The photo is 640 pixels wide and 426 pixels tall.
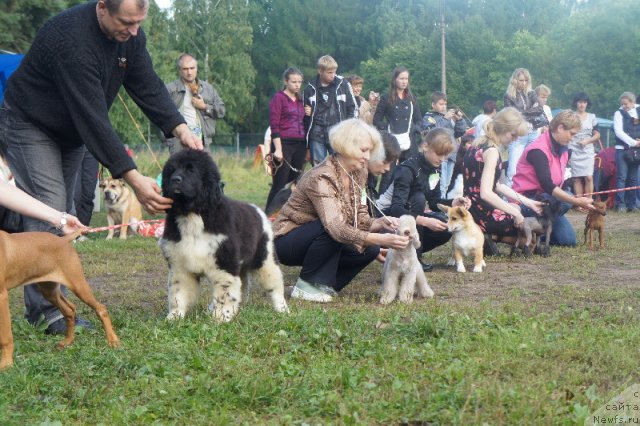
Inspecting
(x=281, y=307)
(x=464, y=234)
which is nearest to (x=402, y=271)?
(x=281, y=307)

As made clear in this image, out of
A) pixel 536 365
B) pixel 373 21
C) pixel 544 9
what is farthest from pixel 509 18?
pixel 536 365

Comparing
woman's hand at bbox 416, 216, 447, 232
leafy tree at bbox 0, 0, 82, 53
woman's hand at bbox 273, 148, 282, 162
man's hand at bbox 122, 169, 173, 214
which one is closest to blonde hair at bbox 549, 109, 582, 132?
woman's hand at bbox 416, 216, 447, 232

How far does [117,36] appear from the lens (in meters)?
5.28

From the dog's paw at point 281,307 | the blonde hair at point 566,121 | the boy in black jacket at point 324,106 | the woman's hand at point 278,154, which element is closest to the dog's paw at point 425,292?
the dog's paw at point 281,307

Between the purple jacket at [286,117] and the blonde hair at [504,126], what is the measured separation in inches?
141

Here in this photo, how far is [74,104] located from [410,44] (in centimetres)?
6283

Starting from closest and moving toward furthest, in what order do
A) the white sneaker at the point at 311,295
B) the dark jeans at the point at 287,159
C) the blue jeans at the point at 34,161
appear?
the blue jeans at the point at 34,161
the white sneaker at the point at 311,295
the dark jeans at the point at 287,159

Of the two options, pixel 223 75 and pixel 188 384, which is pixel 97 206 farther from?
pixel 223 75

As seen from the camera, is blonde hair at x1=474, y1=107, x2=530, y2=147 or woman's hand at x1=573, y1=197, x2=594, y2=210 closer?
blonde hair at x1=474, y1=107, x2=530, y2=147

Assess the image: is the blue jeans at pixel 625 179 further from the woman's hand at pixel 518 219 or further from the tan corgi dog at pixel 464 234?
the tan corgi dog at pixel 464 234

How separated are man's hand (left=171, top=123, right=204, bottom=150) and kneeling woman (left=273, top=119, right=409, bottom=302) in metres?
1.37

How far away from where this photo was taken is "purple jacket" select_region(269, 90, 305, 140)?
1227cm

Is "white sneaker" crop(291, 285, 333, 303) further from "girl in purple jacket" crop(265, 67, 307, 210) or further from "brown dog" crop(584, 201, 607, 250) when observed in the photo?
"girl in purple jacket" crop(265, 67, 307, 210)

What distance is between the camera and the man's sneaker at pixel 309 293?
7073mm
